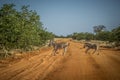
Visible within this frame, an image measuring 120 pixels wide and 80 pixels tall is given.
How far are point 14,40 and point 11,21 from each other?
2.37 metres

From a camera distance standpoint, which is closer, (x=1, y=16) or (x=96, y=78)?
(x=96, y=78)

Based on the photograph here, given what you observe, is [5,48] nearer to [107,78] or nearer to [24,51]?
[24,51]

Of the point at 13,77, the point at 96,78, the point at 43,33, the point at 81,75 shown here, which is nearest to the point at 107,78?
the point at 96,78

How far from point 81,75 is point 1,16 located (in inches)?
483

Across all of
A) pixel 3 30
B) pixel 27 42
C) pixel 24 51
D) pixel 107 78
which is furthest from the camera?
pixel 24 51

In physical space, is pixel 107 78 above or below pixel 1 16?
below

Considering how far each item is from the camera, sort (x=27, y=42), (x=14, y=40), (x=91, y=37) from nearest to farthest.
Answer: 1. (x=14, y=40)
2. (x=27, y=42)
3. (x=91, y=37)

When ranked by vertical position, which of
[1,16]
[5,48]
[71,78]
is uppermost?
[1,16]

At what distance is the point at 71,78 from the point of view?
29.9ft

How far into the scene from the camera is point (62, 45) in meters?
21.2

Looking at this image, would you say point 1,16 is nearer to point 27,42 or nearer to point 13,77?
point 27,42

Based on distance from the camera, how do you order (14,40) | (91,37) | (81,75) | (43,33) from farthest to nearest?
(91,37), (43,33), (14,40), (81,75)

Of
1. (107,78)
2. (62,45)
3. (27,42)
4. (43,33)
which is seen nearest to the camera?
(107,78)

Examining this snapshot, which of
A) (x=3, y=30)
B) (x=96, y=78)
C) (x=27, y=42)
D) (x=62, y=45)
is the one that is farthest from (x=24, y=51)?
(x=96, y=78)
